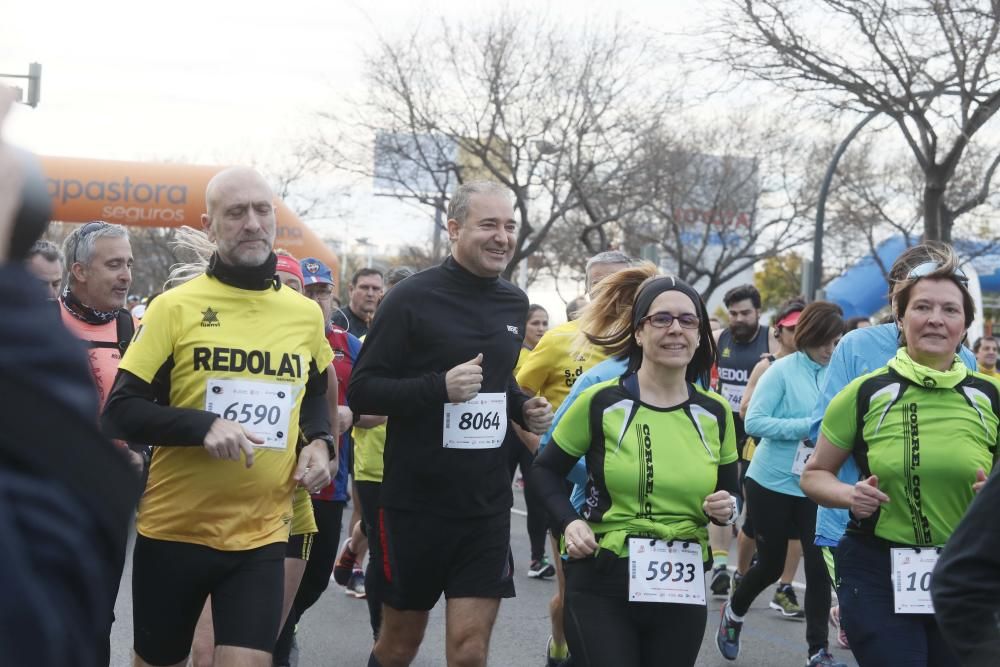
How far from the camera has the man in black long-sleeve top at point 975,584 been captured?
6.86 feet

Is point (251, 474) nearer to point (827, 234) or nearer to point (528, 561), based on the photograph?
point (528, 561)

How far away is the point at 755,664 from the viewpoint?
7109mm

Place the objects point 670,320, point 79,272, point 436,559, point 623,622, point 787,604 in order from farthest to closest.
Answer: point 787,604 < point 79,272 < point 436,559 < point 670,320 < point 623,622

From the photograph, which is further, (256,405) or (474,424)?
(474,424)

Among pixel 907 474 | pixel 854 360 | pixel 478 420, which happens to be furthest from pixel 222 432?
pixel 854 360

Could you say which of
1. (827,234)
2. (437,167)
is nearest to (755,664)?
(437,167)

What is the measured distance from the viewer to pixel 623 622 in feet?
13.8

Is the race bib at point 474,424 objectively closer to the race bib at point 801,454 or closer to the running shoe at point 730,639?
the running shoe at point 730,639

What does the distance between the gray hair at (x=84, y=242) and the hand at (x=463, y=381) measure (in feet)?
5.11

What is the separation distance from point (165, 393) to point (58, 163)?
19.2 m

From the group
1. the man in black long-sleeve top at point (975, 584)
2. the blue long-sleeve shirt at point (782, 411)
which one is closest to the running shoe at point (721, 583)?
the blue long-sleeve shirt at point (782, 411)

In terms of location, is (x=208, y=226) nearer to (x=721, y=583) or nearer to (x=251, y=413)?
(x=251, y=413)

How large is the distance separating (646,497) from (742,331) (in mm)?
6743

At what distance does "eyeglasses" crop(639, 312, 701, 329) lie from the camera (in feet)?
14.8
